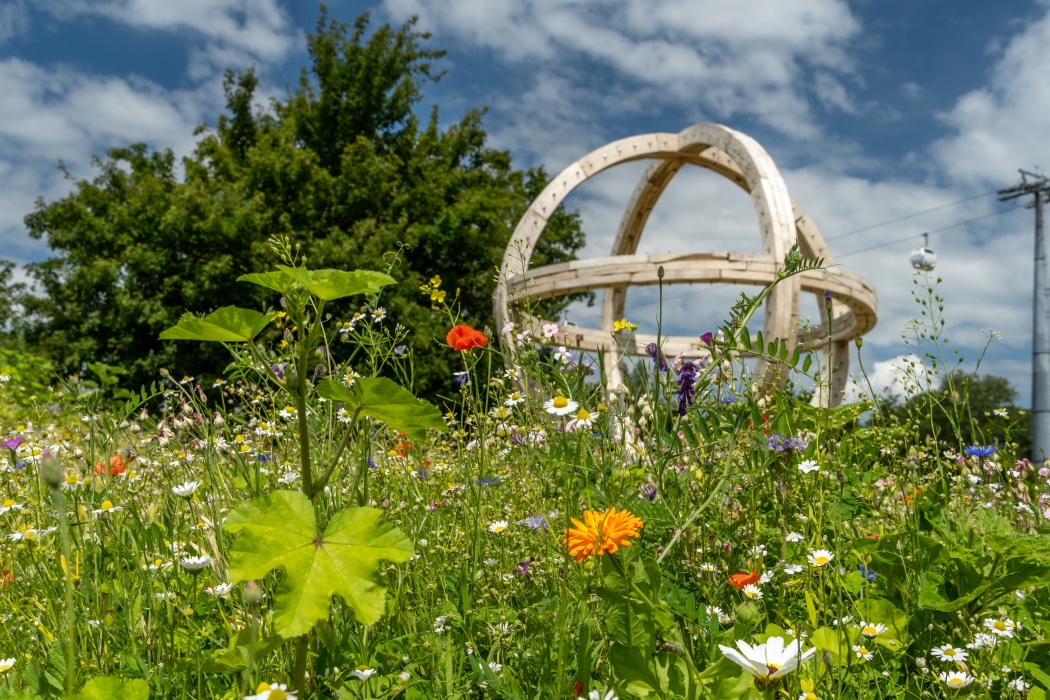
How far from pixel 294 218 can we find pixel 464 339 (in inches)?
602

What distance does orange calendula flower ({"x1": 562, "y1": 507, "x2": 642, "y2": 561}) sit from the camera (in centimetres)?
124

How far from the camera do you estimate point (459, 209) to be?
Answer: 16.7m

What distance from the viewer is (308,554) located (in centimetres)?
110

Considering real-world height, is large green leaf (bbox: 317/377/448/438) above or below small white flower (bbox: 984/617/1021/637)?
above

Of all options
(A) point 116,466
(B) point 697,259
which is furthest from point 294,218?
(A) point 116,466

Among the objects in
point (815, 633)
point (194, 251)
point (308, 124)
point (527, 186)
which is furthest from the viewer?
point (527, 186)

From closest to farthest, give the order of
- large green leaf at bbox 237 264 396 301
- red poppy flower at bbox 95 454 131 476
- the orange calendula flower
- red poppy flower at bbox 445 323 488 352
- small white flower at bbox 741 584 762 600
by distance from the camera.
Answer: large green leaf at bbox 237 264 396 301 < the orange calendula flower < small white flower at bbox 741 584 762 600 < red poppy flower at bbox 445 323 488 352 < red poppy flower at bbox 95 454 131 476

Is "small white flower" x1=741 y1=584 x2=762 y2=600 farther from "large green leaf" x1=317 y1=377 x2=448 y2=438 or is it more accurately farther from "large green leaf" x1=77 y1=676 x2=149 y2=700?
"large green leaf" x1=77 y1=676 x2=149 y2=700

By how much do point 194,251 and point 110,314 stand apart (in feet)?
7.60

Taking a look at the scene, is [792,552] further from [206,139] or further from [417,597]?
[206,139]

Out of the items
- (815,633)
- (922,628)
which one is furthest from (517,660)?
(922,628)

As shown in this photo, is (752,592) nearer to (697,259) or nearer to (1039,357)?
(697,259)

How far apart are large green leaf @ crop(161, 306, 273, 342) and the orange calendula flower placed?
24.5 inches

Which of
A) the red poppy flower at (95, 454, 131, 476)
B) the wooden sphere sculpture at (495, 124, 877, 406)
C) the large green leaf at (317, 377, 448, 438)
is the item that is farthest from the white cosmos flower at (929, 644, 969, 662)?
the wooden sphere sculpture at (495, 124, 877, 406)
